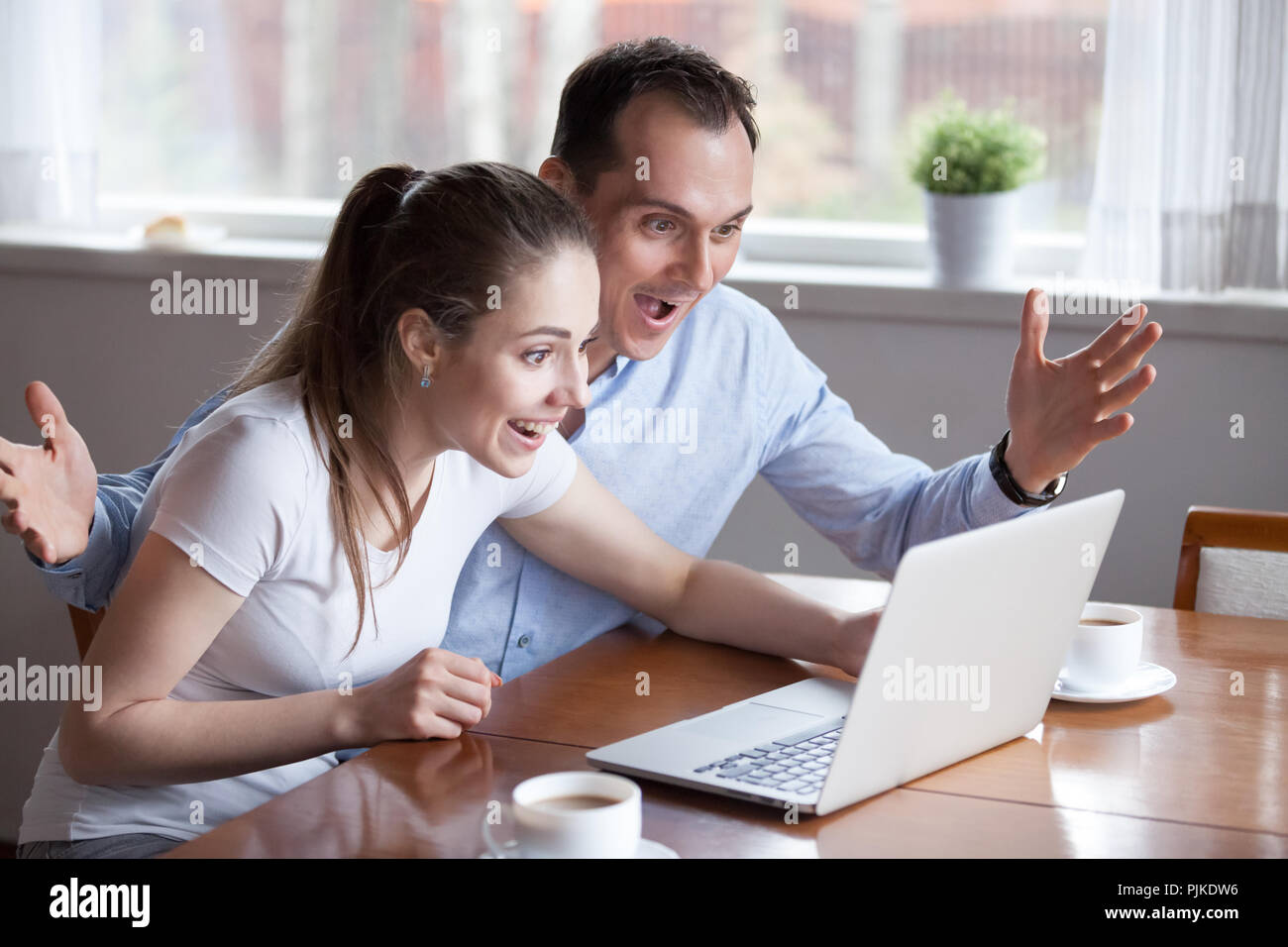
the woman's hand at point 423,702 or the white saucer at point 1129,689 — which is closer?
the woman's hand at point 423,702

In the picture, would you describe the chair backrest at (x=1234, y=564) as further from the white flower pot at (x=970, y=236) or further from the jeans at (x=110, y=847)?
the jeans at (x=110, y=847)

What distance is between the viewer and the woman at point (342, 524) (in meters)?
1.22

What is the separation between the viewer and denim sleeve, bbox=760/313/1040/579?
6.05ft

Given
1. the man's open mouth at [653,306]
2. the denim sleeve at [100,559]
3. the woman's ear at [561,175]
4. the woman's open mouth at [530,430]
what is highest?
the woman's ear at [561,175]

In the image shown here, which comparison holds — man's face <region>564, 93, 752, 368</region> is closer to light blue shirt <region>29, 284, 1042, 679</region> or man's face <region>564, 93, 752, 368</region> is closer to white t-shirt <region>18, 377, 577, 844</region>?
light blue shirt <region>29, 284, 1042, 679</region>

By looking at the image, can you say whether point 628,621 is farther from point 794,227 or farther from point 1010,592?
point 794,227

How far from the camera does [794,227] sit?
2725 millimetres

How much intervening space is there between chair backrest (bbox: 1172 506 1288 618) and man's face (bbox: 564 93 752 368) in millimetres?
724

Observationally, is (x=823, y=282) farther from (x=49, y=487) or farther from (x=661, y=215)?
(x=49, y=487)

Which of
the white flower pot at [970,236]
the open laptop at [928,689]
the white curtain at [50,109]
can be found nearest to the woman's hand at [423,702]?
the open laptop at [928,689]

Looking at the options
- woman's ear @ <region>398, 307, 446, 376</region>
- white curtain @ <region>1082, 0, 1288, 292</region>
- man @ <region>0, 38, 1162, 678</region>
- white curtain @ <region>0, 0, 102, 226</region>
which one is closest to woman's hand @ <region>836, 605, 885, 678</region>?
man @ <region>0, 38, 1162, 678</region>

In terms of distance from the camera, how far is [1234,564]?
1804 mm

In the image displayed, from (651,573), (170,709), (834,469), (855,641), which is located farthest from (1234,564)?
(170,709)
